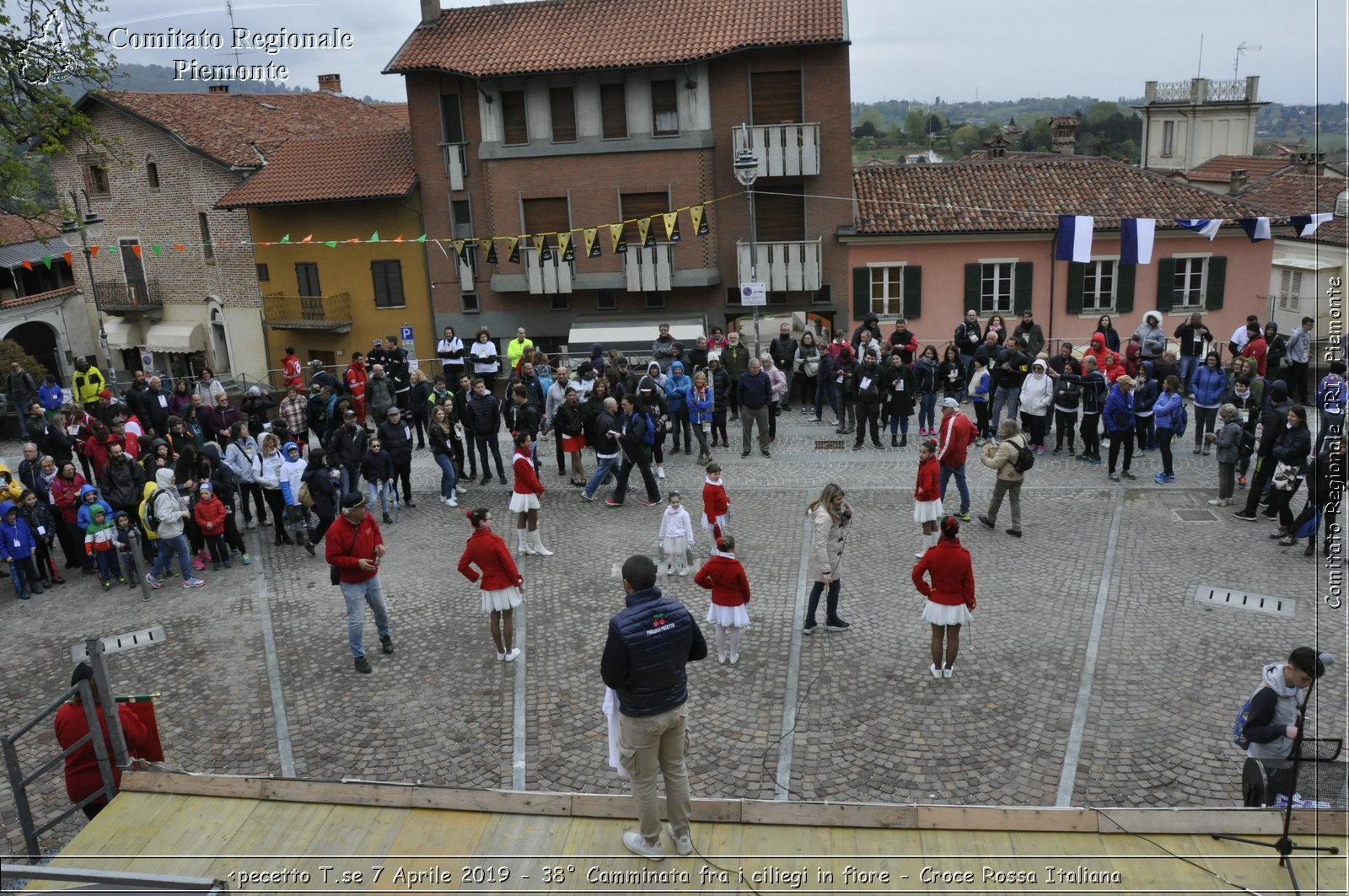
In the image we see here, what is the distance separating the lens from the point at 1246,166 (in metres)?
49.0

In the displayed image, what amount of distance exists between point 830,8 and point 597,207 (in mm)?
8129

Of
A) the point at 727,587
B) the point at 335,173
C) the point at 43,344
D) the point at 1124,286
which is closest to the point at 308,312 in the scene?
the point at 335,173

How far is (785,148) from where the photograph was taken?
27.0 m

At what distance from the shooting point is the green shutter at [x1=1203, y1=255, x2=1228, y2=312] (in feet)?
91.4

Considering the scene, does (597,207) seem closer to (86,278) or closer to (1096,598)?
(1096,598)

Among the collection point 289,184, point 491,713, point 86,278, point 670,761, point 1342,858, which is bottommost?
point 491,713

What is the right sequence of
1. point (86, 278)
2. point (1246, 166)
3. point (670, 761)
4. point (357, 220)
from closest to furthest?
point (670, 761) → point (357, 220) → point (86, 278) → point (1246, 166)

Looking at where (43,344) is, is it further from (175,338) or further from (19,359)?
(19,359)

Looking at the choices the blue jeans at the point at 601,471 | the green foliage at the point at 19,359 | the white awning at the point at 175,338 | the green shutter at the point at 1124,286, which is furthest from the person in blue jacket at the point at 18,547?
the green shutter at the point at 1124,286

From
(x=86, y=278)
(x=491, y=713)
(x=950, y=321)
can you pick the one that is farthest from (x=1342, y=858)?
(x=86, y=278)

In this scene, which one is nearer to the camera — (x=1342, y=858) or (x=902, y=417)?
(x=1342, y=858)

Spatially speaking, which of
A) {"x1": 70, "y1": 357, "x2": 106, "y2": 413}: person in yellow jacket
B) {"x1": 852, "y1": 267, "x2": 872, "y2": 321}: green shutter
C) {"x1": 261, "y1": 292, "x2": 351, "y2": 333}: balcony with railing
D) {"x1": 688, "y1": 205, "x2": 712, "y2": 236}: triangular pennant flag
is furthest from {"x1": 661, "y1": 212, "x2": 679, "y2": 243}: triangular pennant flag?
{"x1": 70, "y1": 357, "x2": 106, "y2": 413}: person in yellow jacket

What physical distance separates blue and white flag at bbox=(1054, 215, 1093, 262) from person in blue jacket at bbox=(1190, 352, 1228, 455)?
9.07 metres

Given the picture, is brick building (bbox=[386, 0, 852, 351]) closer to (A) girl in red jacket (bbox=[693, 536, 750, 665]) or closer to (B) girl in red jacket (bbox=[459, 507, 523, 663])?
(B) girl in red jacket (bbox=[459, 507, 523, 663])
